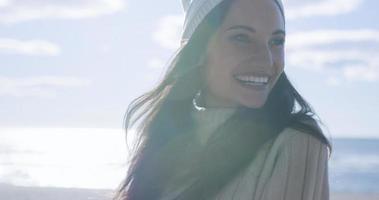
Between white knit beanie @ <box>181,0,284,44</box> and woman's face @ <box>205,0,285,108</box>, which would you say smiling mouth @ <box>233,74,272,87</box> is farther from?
white knit beanie @ <box>181,0,284,44</box>

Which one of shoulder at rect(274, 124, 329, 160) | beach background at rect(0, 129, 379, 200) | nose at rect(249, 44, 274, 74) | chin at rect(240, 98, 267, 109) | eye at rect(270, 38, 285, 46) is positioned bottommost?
beach background at rect(0, 129, 379, 200)

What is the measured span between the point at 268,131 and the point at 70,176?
543 inches

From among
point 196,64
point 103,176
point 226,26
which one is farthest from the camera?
point 103,176

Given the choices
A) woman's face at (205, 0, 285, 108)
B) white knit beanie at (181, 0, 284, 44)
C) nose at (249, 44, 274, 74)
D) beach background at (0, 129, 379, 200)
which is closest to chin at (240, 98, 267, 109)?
woman's face at (205, 0, 285, 108)

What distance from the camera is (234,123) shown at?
345cm

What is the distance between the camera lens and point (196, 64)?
3.59 m

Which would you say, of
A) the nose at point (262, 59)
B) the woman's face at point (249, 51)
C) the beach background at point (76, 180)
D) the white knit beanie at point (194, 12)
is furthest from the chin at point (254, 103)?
the beach background at point (76, 180)

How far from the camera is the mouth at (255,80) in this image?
3223 millimetres

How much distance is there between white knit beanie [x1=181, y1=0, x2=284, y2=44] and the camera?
3414 millimetres

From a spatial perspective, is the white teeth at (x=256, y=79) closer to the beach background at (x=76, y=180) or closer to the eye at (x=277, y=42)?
the eye at (x=277, y=42)

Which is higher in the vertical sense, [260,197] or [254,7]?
[254,7]

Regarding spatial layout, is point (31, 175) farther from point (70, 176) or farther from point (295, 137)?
point (295, 137)

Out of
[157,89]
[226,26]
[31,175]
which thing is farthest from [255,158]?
[31,175]

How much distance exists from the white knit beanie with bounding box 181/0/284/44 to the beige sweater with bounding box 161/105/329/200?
48cm
